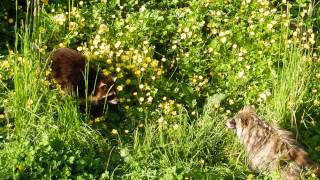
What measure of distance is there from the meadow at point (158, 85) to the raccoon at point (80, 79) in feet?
0.33

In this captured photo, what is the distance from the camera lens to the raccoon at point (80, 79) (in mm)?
5723

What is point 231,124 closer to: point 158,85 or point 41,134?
point 158,85

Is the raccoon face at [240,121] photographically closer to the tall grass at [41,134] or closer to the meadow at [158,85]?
the meadow at [158,85]

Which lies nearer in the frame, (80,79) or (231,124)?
(231,124)

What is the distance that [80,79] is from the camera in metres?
5.82

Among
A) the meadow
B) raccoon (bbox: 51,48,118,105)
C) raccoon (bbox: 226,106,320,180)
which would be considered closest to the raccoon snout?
raccoon (bbox: 226,106,320,180)

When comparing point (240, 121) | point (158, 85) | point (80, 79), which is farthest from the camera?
point (158, 85)

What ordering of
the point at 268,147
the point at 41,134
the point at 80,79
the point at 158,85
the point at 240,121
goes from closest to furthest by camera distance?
the point at 41,134 < the point at 268,147 < the point at 240,121 < the point at 80,79 < the point at 158,85

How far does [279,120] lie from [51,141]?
2.24m

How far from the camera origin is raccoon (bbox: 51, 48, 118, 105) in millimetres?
5723

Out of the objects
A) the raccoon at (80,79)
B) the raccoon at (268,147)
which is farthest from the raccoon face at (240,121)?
the raccoon at (80,79)

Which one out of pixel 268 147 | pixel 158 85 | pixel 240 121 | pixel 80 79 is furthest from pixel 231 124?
pixel 80 79

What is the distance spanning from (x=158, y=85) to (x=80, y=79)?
0.79 metres

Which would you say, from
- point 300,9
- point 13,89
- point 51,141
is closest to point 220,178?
point 51,141
